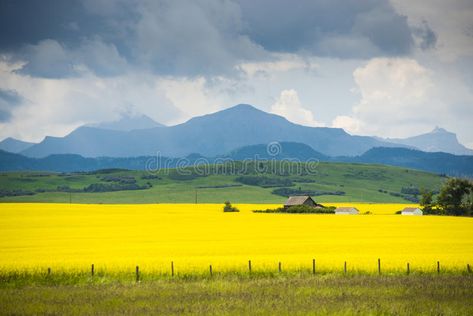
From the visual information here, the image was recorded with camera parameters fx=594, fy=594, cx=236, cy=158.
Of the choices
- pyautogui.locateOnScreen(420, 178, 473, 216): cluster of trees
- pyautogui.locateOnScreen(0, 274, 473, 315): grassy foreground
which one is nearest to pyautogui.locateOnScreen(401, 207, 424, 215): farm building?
pyautogui.locateOnScreen(420, 178, 473, 216): cluster of trees

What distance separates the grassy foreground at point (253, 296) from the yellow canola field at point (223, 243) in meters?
4.82

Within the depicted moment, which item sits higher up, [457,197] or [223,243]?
[457,197]

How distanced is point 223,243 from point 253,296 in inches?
1011

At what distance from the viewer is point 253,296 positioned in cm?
2548

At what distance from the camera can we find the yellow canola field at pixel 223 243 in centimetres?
3706

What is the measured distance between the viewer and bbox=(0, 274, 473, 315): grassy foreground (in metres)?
22.8

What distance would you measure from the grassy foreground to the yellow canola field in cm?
482

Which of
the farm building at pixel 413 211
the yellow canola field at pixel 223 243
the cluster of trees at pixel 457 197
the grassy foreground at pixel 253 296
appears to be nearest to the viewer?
the grassy foreground at pixel 253 296

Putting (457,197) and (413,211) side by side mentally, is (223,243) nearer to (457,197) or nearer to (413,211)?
(457,197)

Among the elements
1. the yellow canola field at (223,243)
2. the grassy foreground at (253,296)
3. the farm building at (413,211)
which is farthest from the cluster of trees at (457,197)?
the grassy foreground at (253,296)

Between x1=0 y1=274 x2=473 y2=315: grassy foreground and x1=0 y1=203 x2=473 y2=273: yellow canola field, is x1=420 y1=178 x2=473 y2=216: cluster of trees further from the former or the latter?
x1=0 y1=274 x2=473 y2=315: grassy foreground

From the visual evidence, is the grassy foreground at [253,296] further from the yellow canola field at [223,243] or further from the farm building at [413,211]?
the farm building at [413,211]

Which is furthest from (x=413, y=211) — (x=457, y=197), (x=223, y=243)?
(x=223, y=243)

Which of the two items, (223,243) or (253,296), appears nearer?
(253,296)
